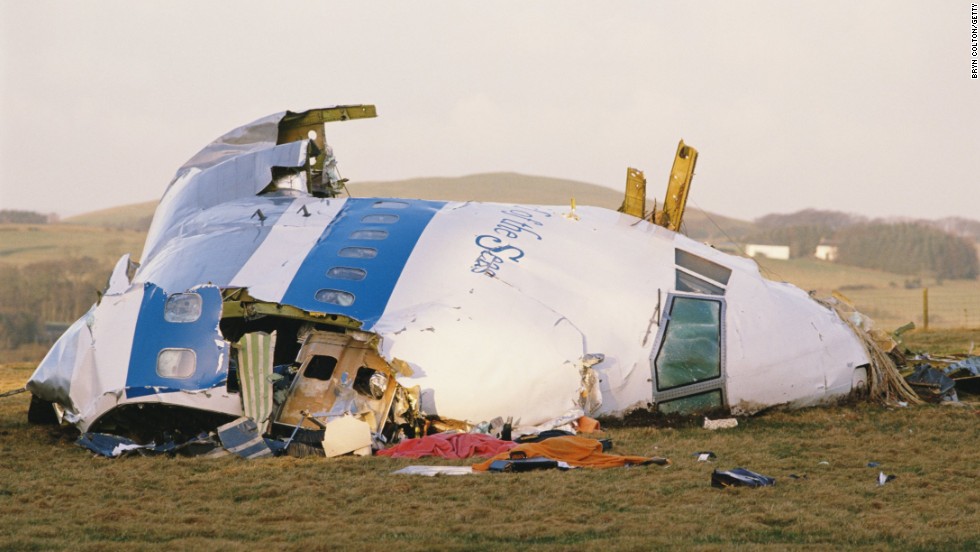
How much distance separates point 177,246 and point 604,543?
1185 centimetres

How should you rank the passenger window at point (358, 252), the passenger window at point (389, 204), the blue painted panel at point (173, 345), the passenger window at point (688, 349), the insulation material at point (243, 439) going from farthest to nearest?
the passenger window at point (389, 204)
the passenger window at point (358, 252)
the passenger window at point (688, 349)
the blue painted panel at point (173, 345)
the insulation material at point (243, 439)

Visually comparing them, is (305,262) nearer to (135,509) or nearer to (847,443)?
(135,509)

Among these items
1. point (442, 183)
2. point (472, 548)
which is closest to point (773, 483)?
point (472, 548)

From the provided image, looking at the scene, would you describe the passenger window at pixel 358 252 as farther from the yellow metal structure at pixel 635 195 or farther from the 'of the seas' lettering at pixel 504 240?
the yellow metal structure at pixel 635 195

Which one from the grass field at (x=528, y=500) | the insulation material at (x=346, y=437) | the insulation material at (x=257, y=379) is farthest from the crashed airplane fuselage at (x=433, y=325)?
the grass field at (x=528, y=500)

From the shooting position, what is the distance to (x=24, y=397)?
26922mm

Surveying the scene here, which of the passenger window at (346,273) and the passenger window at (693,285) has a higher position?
the passenger window at (346,273)

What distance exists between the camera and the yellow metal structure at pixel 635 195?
24.1 m

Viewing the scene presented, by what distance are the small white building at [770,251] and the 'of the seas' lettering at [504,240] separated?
66.1 metres

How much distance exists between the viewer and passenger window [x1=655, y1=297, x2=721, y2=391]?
1989cm

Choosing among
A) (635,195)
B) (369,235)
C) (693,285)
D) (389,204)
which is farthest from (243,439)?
(635,195)

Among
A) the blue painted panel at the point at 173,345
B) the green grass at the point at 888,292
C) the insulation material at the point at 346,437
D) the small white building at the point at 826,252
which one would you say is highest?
the blue painted panel at the point at 173,345

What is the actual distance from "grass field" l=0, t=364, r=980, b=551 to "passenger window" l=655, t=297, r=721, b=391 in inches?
31.8

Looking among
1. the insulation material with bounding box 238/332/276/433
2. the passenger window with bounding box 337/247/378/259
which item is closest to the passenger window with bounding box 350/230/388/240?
the passenger window with bounding box 337/247/378/259
